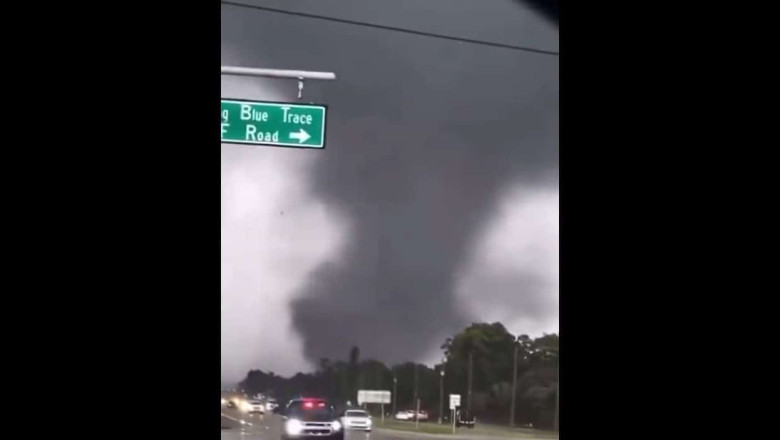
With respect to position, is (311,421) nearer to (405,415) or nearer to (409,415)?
(405,415)

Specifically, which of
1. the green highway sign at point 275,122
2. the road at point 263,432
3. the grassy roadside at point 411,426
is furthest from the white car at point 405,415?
the green highway sign at point 275,122

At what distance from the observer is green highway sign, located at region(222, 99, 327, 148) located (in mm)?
12320

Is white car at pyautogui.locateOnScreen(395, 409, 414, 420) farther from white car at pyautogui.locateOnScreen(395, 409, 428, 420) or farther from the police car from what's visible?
the police car

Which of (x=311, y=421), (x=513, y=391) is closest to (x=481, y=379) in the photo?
(x=513, y=391)

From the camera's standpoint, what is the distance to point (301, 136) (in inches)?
488

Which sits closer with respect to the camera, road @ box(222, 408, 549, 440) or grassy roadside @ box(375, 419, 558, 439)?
road @ box(222, 408, 549, 440)

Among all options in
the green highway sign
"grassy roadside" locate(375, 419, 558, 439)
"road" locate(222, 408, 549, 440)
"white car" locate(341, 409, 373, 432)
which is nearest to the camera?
the green highway sign

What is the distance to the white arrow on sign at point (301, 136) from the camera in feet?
40.6

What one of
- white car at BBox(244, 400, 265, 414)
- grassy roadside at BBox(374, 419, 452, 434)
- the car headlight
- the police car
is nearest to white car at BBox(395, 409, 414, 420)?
grassy roadside at BBox(374, 419, 452, 434)

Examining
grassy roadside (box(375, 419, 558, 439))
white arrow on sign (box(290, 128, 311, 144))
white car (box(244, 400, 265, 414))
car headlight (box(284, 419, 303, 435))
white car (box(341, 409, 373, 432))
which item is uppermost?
white arrow on sign (box(290, 128, 311, 144))

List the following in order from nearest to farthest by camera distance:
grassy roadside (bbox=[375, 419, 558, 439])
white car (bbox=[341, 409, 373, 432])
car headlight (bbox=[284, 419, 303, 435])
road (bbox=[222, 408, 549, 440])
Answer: car headlight (bbox=[284, 419, 303, 435])
road (bbox=[222, 408, 549, 440])
white car (bbox=[341, 409, 373, 432])
grassy roadside (bbox=[375, 419, 558, 439])
